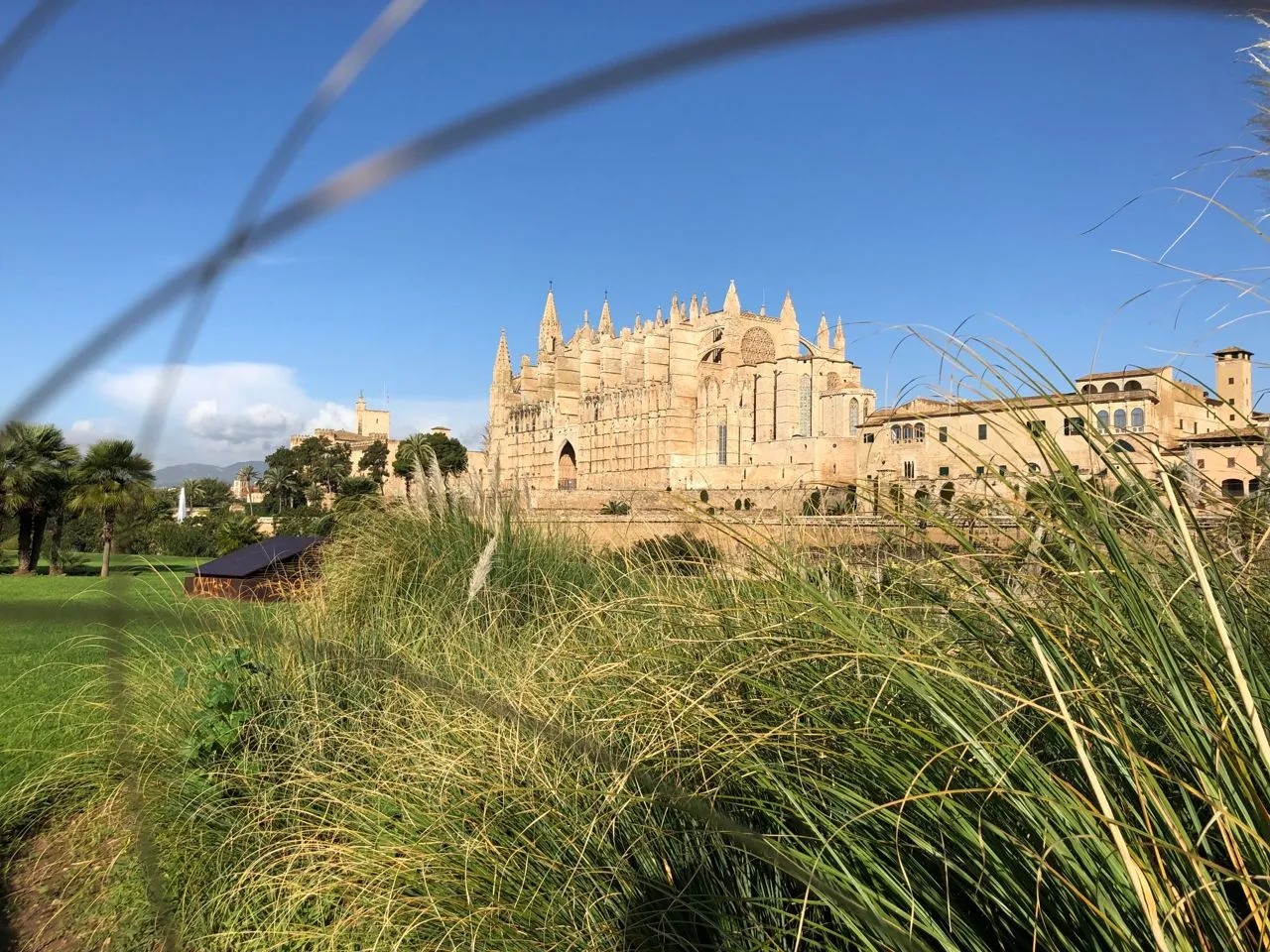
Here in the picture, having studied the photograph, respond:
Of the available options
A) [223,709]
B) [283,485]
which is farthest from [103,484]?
[283,485]

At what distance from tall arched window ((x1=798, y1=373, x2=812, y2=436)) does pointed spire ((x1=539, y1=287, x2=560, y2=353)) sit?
2628 centimetres

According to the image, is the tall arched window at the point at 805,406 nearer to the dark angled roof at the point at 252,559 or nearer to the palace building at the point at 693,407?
the palace building at the point at 693,407

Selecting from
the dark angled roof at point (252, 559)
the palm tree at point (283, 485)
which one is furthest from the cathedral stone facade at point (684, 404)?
the dark angled roof at point (252, 559)

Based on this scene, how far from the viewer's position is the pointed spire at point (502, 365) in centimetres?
6588

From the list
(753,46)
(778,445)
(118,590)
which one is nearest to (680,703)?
(118,590)

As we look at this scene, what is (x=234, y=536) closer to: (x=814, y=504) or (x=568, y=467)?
(x=814, y=504)

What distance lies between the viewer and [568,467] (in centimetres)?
5794

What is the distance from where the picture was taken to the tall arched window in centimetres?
3984

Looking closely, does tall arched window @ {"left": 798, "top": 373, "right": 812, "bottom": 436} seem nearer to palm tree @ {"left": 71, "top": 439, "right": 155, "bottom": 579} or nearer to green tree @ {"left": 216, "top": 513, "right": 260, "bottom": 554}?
green tree @ {"left": 216, "top": 513, "right": 260, "bottom": 554}

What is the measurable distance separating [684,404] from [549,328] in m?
20.5

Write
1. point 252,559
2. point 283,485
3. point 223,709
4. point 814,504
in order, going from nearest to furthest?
point 223,709, point 814,504, point 252,559, point 283,485

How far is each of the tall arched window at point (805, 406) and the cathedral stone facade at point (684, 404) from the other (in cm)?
5

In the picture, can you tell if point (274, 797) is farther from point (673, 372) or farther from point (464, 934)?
point (673, 372)

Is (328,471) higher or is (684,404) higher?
(684,404)
